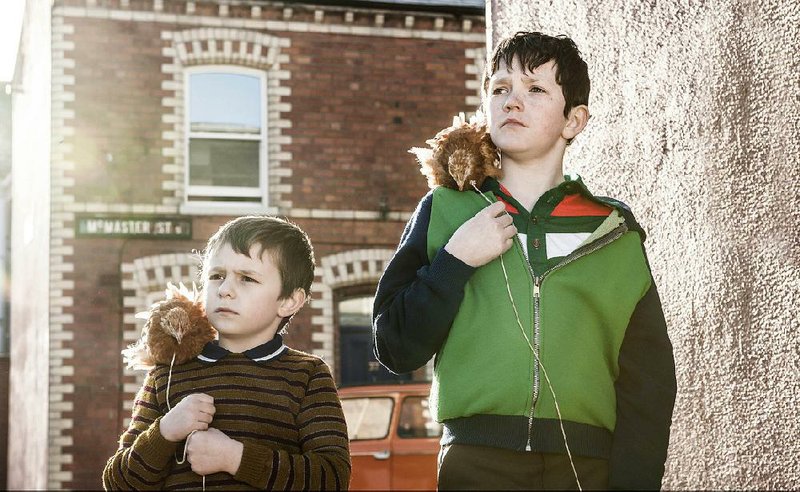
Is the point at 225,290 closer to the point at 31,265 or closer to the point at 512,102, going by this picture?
the point at 512,102

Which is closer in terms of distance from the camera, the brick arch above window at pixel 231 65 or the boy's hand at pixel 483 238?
the boy's hand at pixel 483 238

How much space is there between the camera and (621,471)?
2469 mm

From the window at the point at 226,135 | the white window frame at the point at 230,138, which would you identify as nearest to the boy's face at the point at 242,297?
the white window frame at the point at 230,138

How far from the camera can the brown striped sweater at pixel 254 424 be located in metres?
2.51

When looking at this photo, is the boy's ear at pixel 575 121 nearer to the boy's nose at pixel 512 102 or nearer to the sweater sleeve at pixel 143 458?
the boy's nose at pixel 512 102

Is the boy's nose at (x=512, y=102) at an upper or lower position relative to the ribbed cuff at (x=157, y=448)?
upper

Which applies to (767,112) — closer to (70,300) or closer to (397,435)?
(397,435)

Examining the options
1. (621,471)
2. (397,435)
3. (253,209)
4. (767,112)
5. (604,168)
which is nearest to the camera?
(621,471)

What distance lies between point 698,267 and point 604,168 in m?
0.94

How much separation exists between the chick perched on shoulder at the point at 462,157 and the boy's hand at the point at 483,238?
0.18 meters

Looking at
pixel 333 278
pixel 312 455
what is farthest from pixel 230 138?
pixel 312 455

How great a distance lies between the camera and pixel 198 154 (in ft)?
46.8

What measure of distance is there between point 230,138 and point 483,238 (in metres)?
12.2

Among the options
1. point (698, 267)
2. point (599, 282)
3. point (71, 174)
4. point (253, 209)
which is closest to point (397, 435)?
point (253, 209)
